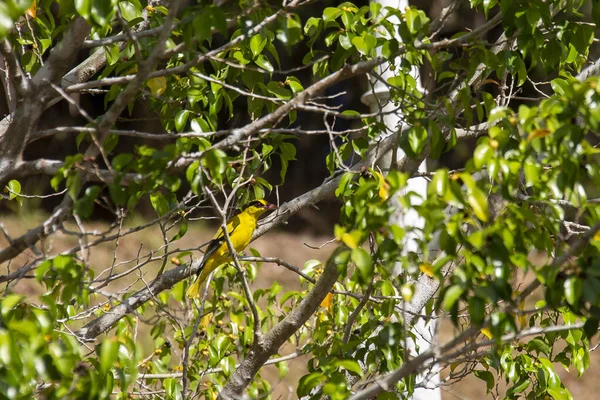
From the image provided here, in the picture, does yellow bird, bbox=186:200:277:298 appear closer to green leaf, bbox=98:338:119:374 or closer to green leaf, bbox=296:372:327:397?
green leaf, bbox=296:372:327:397

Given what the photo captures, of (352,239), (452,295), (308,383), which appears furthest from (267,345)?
(452,295)

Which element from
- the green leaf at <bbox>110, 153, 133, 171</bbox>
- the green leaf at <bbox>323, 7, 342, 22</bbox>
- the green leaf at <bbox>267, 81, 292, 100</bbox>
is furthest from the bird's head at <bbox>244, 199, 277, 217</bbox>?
the green leaf at <bbox>110, 153, 133, 171</bbox>

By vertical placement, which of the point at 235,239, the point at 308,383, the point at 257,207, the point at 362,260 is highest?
the point at 362,260

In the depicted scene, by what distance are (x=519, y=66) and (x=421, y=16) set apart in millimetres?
598

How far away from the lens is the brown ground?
790 centimetres

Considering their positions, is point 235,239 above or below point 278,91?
below

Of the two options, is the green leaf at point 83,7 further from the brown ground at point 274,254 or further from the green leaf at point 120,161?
the brown ground at point 274,254

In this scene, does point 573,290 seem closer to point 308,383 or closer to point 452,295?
point 452,295

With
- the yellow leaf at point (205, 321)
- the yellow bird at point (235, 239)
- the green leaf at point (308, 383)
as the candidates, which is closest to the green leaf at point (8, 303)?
the green leaf at point (308, 383)

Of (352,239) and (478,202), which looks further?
(352,239)

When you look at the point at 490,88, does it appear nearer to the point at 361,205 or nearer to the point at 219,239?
the point at 219,239

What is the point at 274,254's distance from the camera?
9.91 metres

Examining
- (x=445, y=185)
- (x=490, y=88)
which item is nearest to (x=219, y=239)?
(x=445, y=185)

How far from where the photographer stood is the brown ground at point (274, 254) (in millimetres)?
7902
